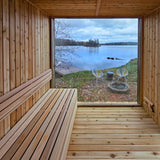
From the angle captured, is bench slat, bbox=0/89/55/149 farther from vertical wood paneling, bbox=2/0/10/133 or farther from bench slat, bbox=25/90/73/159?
bench slat, bbox=25/90/73/159

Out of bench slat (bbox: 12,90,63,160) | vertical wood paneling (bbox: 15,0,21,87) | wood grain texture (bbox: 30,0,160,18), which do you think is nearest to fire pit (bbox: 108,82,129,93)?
wood grain texture (bbox: 30,0,160,18)

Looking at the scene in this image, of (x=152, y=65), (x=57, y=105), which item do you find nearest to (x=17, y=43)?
(x=57, y=105)

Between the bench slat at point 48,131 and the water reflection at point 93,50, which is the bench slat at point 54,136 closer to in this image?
the bench slat at point 48,131

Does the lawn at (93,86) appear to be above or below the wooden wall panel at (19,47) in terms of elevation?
below

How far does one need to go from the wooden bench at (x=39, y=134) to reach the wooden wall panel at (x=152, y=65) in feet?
5.31

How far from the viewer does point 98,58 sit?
3697 millimetres

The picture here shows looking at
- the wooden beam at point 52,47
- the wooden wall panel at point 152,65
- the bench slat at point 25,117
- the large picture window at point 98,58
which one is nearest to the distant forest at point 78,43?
the large picture window at point 98,58

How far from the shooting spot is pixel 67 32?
3592 mm

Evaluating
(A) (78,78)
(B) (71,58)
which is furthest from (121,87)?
(B) (71,58)

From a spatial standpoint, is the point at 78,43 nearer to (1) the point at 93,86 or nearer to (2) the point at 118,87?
(1) the point at 93,86

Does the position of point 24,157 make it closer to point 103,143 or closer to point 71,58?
point 103,143

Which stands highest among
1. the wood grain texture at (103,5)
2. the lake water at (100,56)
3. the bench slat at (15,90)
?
the wood grain texture at (103,5)

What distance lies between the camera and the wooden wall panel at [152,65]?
2.75 m

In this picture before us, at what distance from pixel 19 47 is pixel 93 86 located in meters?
2.10
